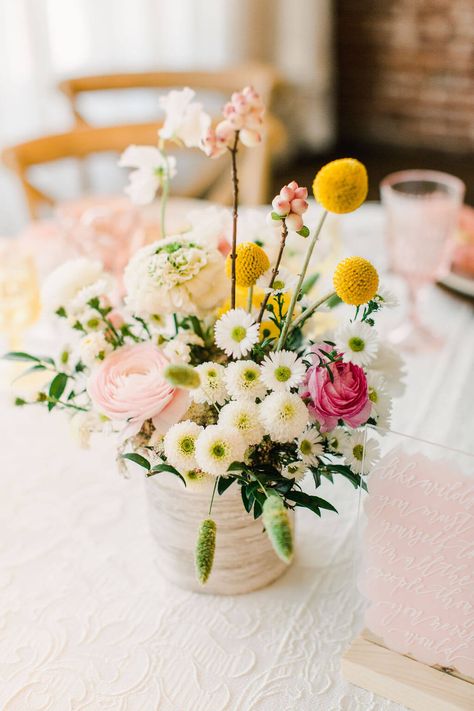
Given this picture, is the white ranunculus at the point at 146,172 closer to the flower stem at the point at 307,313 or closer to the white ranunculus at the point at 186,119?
the white ranunculus at the point at 186,119

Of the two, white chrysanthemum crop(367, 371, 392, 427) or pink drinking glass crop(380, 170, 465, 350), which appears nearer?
white chrysanthemum crop(367, 371, 392, 427)

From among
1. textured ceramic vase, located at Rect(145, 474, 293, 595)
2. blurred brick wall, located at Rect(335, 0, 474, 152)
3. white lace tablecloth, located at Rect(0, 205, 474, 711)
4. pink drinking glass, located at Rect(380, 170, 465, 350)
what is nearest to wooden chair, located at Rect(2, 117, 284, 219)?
pink drinking glass, located at Rect(380, 170, 465, 350)

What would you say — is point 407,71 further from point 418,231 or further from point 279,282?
point 279,282

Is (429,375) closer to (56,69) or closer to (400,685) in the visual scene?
(400,685)

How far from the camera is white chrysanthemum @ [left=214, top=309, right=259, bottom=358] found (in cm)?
68

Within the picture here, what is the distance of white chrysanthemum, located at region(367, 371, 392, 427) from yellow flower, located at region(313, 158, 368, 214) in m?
0.19

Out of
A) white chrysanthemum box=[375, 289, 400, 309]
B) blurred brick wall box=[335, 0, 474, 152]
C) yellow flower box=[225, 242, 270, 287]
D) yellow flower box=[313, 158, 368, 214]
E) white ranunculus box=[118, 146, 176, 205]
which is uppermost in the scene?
yellow flower box=[313, 158, 368, 214]

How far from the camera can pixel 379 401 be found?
733 millimetres

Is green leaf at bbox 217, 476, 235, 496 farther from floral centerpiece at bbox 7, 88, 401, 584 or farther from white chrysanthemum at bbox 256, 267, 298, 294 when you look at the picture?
white chrysanthemum at bbox 256, 267, 298, 294

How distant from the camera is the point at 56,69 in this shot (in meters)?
3.02

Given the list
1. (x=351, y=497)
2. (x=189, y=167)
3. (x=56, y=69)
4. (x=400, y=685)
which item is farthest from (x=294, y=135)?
(x=400, y=685)

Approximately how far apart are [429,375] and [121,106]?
2.51 meters

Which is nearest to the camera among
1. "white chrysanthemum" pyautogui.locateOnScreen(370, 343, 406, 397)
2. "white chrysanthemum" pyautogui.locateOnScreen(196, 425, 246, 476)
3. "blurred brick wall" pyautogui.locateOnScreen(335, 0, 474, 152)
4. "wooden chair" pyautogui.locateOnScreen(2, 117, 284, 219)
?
"white chrysanthemum" pyautogui.locateOnScreen(196, 425, 246, 476)

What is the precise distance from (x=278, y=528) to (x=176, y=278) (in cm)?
26
